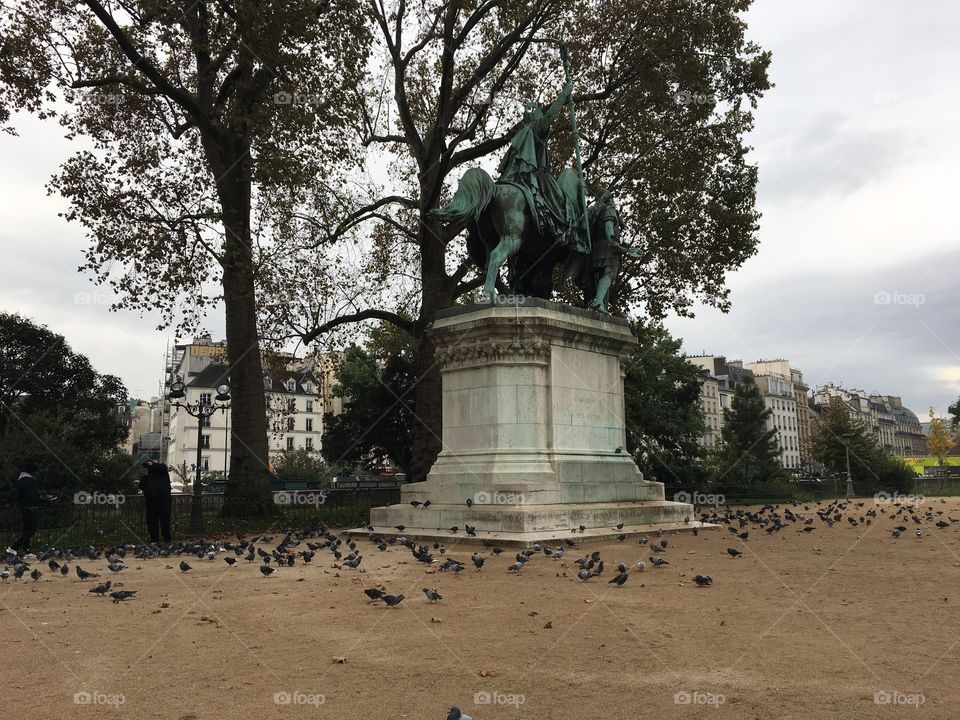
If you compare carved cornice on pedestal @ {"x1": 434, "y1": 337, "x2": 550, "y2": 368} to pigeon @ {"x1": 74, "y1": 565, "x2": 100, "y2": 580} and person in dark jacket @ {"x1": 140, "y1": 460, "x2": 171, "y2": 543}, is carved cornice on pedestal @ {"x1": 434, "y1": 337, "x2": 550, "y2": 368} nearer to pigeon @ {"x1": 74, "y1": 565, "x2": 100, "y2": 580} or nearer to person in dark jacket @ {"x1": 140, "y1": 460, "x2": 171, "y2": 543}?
person in dark jacket @ {"x1": 140, "y1": 460, "x2": 171, "y2": 543}

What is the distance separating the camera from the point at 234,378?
879 inches

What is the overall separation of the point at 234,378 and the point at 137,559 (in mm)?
10689

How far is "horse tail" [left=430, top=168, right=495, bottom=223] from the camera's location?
13.9m

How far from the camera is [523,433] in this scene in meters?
13.9

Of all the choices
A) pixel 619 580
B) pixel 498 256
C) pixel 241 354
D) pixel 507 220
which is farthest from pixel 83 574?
pixel 241 354

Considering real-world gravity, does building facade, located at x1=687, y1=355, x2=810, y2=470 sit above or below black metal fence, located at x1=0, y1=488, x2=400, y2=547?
above

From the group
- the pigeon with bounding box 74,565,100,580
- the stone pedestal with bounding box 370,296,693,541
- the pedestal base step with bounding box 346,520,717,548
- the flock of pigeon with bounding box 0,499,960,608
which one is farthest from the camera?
the stone pedestal with bounding box 370,296,693,541

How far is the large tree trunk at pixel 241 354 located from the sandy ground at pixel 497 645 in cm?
1159

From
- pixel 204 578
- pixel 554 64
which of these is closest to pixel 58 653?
pixel 204 578

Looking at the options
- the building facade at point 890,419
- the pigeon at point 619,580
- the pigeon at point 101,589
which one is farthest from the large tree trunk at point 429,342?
the building facade at point 890,419

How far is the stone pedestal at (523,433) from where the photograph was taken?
1334 centimetres

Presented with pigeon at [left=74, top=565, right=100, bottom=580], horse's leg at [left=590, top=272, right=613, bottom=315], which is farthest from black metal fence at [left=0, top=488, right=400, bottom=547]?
horse's leg at [left=590, top=272, right=613, bottom=315]

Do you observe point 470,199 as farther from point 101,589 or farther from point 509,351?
point 101,589

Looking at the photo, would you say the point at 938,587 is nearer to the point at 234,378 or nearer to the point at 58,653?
the point at 58,653
